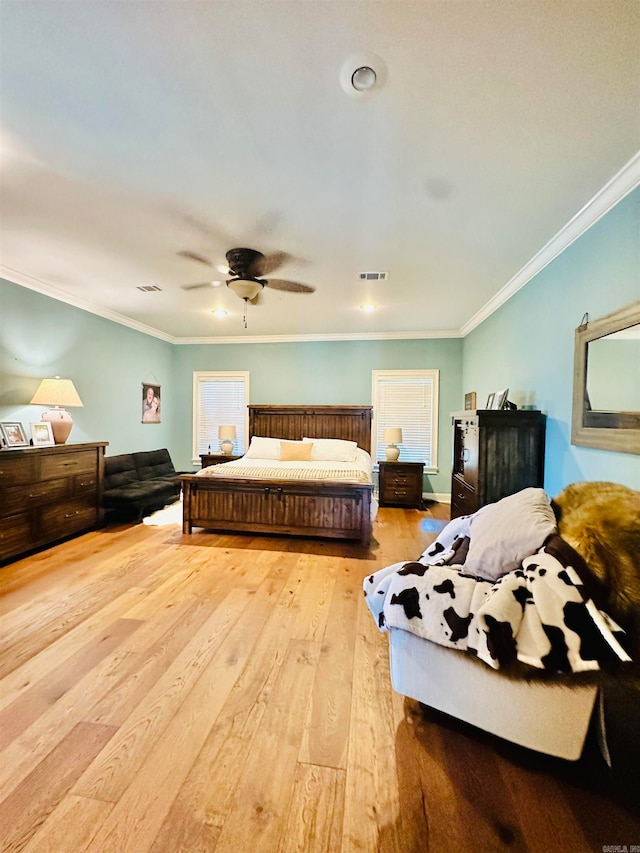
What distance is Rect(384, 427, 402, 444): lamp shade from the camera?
5469 mm

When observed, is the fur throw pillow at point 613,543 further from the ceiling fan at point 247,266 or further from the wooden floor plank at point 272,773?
the ceiling fan at point 247,266

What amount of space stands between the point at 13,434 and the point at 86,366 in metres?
1.39

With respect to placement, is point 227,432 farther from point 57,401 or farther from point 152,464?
point 57,401

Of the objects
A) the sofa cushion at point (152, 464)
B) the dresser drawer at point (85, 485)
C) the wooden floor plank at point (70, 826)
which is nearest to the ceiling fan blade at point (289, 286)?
the dresser drawer at point (85, 485)

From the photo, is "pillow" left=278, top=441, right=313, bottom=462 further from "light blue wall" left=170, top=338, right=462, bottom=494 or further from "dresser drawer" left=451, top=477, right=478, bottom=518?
"dresser drawer" left=451, top=477, right=478, bottom=518

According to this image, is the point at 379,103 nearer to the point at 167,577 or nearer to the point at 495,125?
the point at 495,125

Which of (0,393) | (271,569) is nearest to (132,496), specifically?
(0,393)

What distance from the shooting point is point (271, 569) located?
3113mm

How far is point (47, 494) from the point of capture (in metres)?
3.52

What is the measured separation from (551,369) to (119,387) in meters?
5.37

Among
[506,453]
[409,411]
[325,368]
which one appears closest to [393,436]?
[409,411]

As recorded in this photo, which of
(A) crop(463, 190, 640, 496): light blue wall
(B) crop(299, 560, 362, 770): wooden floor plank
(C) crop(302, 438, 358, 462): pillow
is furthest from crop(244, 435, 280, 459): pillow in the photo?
(A) crop(463, 190, 640, 496): light blue wall

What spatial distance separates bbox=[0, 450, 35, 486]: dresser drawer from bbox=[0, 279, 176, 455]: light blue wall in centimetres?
67

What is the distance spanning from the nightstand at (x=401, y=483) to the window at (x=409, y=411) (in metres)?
0.51
